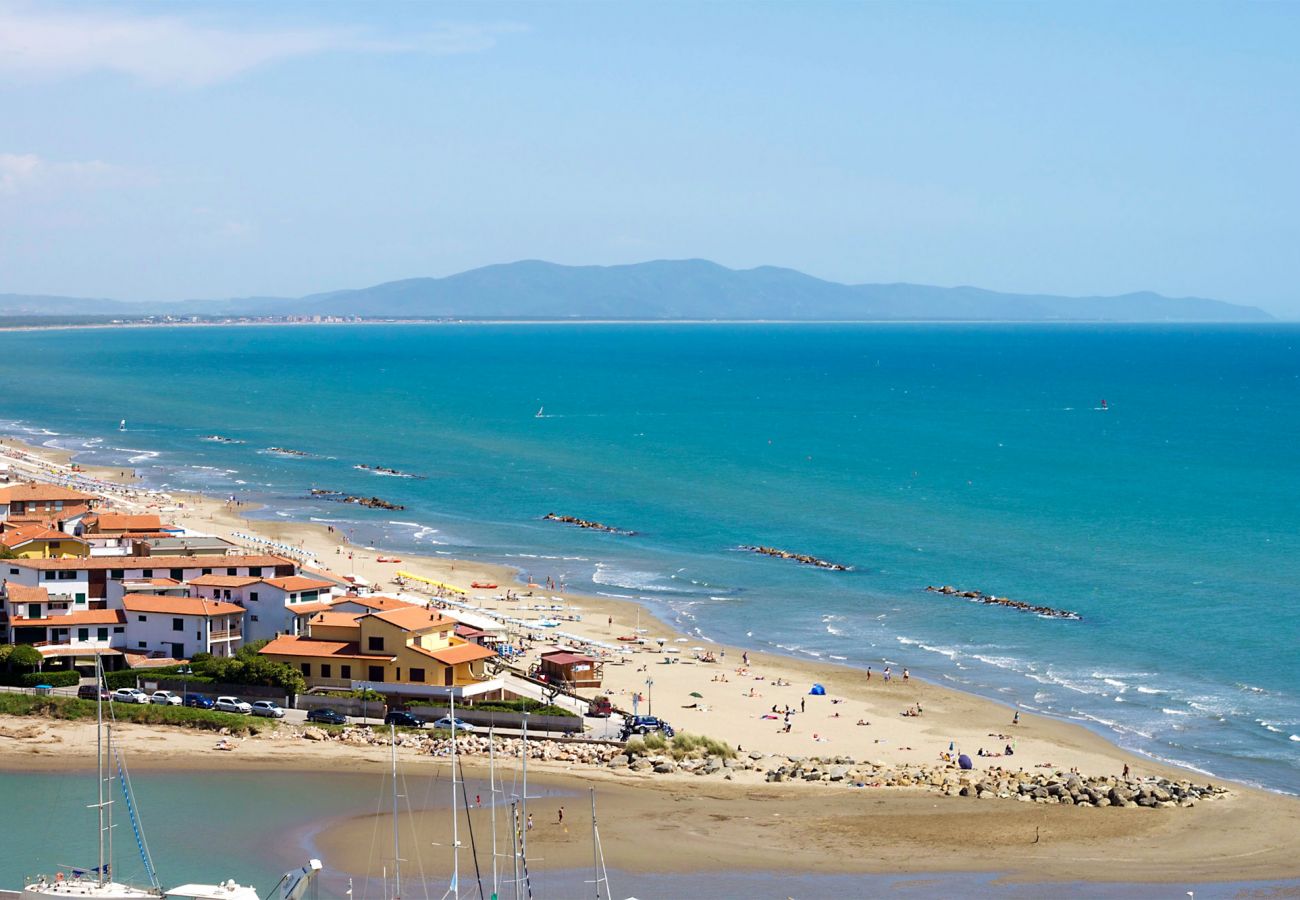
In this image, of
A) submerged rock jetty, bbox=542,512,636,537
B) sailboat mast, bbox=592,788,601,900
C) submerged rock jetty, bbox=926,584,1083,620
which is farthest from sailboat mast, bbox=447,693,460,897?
submerged rock jetty, bbox=542,512,636,537

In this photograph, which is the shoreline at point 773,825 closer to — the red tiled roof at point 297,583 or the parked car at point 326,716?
the parked car at point 326,716

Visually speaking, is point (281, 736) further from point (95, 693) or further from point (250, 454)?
point (250, 454)

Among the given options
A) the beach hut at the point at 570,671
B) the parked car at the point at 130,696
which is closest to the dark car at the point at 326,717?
the parked car at the point at 130,696

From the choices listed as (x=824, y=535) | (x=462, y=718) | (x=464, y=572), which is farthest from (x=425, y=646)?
(x=824, y=535)

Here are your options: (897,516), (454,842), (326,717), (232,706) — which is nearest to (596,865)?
(454,842)

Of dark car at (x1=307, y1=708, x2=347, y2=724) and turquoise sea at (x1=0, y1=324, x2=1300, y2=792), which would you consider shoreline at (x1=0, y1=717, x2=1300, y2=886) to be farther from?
turquoise sea at (x1=0, y1=324, x2=1300, y2=792)

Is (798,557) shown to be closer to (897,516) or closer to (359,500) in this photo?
(897,516)
